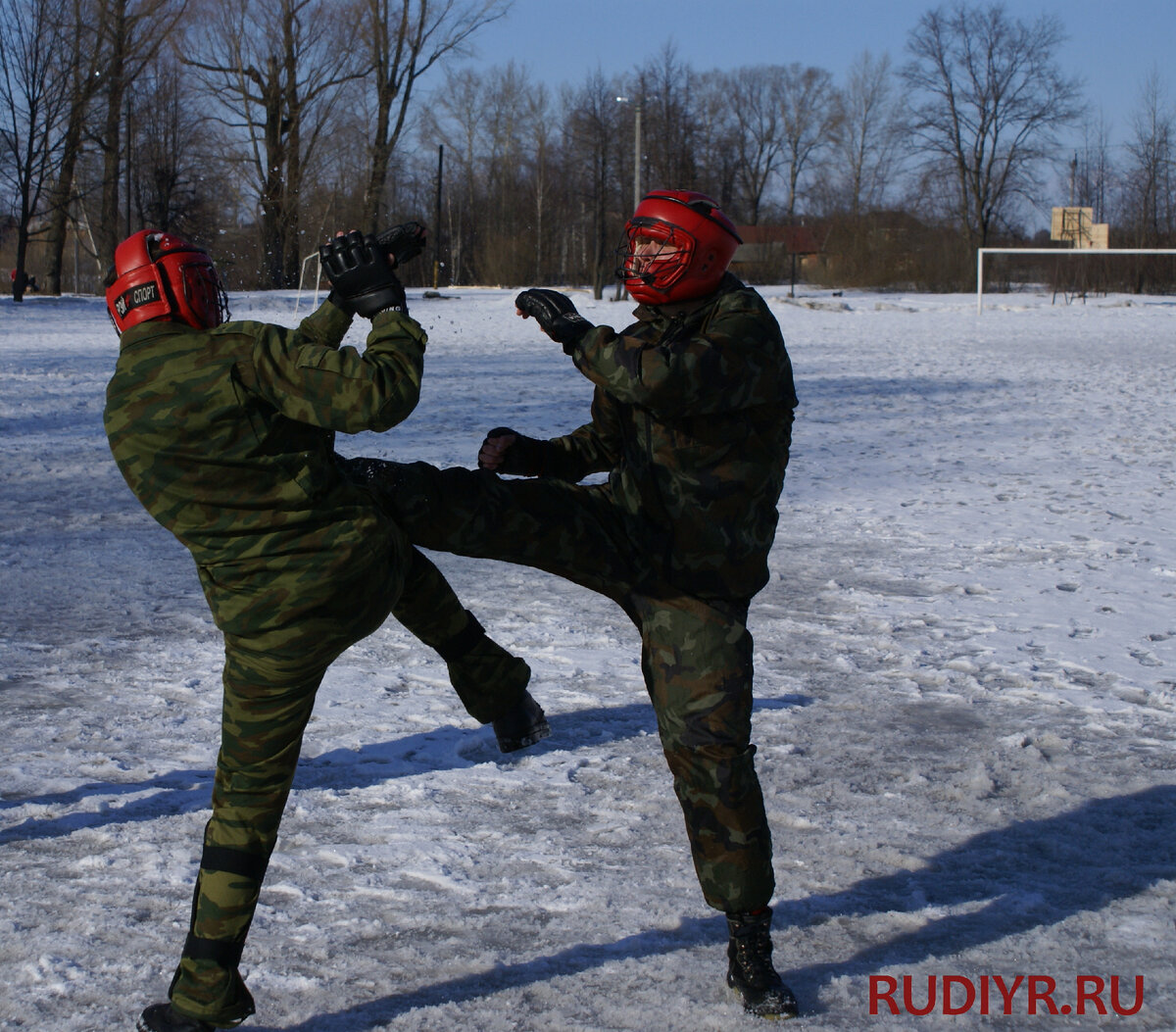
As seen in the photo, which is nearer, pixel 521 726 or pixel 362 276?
pixel 362 276

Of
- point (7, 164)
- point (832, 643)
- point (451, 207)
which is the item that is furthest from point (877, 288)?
point (832, 643)

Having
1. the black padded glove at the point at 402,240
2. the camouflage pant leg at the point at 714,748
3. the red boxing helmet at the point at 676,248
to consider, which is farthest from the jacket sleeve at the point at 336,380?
the camouflage pant leg at the point at 714,748

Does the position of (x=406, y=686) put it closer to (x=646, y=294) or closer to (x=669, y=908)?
(x=669, y=908)

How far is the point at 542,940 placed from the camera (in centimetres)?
311

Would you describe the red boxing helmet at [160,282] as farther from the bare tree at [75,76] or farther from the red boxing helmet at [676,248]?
the bare tree at [75,76]

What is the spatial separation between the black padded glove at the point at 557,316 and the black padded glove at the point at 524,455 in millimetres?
389

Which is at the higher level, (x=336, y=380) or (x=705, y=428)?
(x=336, y=380)

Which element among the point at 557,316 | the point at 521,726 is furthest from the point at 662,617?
the point at 521,726

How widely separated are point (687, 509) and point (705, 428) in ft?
0.65

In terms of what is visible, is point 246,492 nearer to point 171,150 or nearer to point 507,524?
point 507,524

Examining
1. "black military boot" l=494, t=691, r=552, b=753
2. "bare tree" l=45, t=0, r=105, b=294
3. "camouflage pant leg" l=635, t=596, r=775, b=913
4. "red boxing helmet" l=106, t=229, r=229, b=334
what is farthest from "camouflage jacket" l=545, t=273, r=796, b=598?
"bare tree" l=45, t=0, r=105, b=294

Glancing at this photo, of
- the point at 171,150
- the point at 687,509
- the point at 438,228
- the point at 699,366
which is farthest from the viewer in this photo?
the point at 438,228

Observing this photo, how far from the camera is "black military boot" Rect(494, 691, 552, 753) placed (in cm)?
399

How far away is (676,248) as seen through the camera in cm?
298
